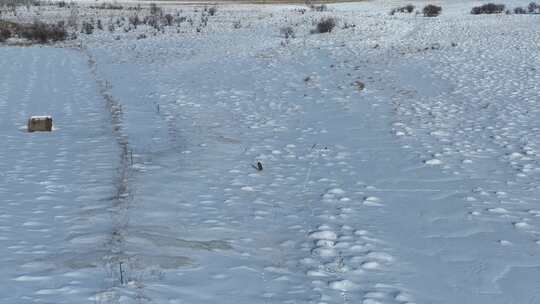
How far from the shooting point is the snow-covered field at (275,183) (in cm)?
540

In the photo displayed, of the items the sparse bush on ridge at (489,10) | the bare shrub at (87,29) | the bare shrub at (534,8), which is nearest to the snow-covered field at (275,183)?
the bare shrub at (87,29)

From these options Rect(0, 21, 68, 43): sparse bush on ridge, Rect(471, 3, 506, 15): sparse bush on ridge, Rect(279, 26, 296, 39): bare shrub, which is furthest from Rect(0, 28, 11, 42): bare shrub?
Rect(471, 3, 506, 15): sparse bush on ridge

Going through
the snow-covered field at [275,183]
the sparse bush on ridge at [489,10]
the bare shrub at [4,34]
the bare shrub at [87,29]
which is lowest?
the snow-covered field at [275,183]

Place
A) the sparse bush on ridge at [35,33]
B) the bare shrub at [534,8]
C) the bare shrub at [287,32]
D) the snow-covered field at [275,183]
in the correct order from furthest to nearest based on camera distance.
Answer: the bare shrub at [534,8] < the sparse bush on ridge at [35,33] < the bare shrub at [287,32] < the snow-covered field at [275,183]

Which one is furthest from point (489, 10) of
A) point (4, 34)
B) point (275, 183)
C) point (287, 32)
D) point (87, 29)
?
point (275, 183)

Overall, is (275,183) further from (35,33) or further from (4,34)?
(4,34)

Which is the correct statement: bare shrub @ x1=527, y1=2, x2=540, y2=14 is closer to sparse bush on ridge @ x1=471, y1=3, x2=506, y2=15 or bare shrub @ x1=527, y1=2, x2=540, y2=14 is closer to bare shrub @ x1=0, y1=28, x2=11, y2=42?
sparse bush on ridge @ x1=471, y1=3, x2=506, y2=15

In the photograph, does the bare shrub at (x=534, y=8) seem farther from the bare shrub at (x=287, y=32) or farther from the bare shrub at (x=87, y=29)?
the bare shrub at (x=87, y=29)

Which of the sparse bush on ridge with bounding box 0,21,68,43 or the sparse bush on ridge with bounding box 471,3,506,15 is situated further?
the sparse bush on ridge with bounding box 471,3,506,15

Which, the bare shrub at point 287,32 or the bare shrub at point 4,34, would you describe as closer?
the bare shrub at point 287,32

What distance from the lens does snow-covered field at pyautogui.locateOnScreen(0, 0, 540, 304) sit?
213 inches

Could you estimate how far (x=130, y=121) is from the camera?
39.1ft

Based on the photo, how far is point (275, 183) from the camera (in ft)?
27.5

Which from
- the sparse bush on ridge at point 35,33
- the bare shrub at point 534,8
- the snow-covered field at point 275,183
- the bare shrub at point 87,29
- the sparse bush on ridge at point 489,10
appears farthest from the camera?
the sparse bush on ridge at point 489,10
